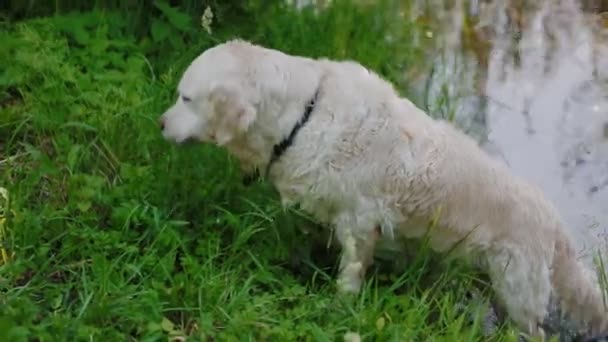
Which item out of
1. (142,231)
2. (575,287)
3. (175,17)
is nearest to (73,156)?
(142,231)

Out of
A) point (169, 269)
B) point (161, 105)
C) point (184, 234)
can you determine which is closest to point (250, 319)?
point (169, 269)

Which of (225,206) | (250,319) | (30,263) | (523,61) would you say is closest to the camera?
(250,319)

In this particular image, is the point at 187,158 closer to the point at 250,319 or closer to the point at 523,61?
the point at 250,319

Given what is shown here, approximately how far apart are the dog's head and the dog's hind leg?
1.13 meters

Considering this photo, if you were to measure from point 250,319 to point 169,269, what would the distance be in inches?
19.4

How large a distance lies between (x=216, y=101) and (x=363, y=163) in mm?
606

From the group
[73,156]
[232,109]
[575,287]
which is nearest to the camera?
[232,109]

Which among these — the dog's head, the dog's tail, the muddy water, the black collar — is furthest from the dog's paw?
the muddy water

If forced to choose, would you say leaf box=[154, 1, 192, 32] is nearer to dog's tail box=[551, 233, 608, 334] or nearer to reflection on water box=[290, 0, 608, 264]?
reflection on water box=[290, 0, 608, 264]

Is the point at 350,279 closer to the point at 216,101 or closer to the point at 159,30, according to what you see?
the point at 216,101

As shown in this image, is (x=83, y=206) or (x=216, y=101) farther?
(x=83, y=206)

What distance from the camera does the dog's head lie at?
4.14 meters

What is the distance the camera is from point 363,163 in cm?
427

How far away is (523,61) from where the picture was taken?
283 inches
